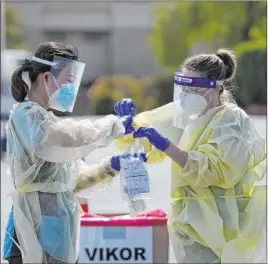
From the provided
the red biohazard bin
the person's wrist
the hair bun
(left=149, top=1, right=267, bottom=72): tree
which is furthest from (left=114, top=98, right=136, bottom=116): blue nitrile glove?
(left=149, top=1, right=267, bottom=72): tree

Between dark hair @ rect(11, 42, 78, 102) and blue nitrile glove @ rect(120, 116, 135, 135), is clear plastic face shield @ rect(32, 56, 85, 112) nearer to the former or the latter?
dark hair @ rect(11, 42, 78, 102)

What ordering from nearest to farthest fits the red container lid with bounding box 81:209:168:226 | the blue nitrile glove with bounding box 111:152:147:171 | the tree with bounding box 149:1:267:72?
the blue nitrile glove with bounding box 111:152:147:171 < the red container lid with bounding box 81:209:168:226 < the tree with bounding box 149:1:267:72

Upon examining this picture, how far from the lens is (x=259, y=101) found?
69.5ft

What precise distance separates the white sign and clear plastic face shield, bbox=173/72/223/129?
101cm

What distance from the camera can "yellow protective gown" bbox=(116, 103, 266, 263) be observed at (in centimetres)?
396

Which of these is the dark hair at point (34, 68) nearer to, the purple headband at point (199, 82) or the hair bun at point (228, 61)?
the purple headband at point (199, 82)

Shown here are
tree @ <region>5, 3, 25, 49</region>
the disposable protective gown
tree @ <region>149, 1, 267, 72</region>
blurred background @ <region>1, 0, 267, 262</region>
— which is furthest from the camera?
→ tree @ <region>5, 3, 25, 49</region>

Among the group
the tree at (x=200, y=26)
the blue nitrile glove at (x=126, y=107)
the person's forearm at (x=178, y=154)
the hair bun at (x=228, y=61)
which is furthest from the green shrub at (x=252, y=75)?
the person's forearm at (x=178, y=154)

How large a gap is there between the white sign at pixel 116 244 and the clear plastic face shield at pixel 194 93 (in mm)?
1015

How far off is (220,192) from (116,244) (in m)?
1.12

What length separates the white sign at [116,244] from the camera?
4.92 meters

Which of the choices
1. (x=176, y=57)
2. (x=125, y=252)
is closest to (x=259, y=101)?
(x=176, y=57)

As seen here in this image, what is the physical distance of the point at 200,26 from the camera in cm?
3114

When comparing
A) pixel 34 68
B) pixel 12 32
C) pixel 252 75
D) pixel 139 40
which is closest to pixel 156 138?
pixel 34 68
